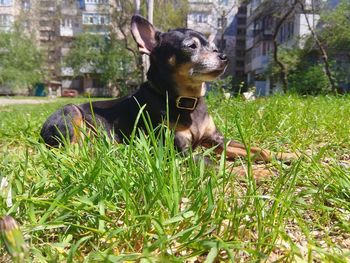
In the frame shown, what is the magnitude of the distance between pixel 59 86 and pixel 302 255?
5516 centimetres

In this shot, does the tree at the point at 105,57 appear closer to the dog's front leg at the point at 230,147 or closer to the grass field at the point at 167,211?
the dog's front leg at the point at 230,147

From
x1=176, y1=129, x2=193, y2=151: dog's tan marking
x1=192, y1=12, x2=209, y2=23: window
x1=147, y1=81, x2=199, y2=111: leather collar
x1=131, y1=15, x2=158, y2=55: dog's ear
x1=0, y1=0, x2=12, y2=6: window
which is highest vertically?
x1=0, y1=0, x2=12, y2=6: window

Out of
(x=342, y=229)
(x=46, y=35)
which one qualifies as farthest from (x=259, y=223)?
(x=46, y=35)

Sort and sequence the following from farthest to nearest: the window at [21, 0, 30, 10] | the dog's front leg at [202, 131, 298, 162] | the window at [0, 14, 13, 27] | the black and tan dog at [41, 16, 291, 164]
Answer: the window at [21, 0, 30, 10], the window at [0, 14, 13, 27], the black and tan dog at [41, 16, 291, 164], the dog's front leg at [202, 131, 298, 162]

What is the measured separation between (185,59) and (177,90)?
0.94 feet

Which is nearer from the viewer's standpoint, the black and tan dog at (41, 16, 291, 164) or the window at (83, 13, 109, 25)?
the black and tan dog at (41, 16, 291, 164)

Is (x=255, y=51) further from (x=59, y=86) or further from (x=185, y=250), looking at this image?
(x=185, y=250)

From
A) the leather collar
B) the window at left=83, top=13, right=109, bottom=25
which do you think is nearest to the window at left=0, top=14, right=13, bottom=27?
the window at left=83, top=13, right=109, bottom=25

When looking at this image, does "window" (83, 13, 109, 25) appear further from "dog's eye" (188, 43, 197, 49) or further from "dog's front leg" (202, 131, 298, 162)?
"dog's front leg" (202, 131, 298, 162)

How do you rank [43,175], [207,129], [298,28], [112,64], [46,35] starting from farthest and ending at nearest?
[46,35], [112,64], [298,28], [207,129], [43,175]

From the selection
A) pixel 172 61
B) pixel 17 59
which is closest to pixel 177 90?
pixel 172 61

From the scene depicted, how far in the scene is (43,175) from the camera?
199 cm

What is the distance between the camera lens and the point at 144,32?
3.50 metres

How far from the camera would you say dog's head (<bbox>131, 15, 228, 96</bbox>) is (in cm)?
315
